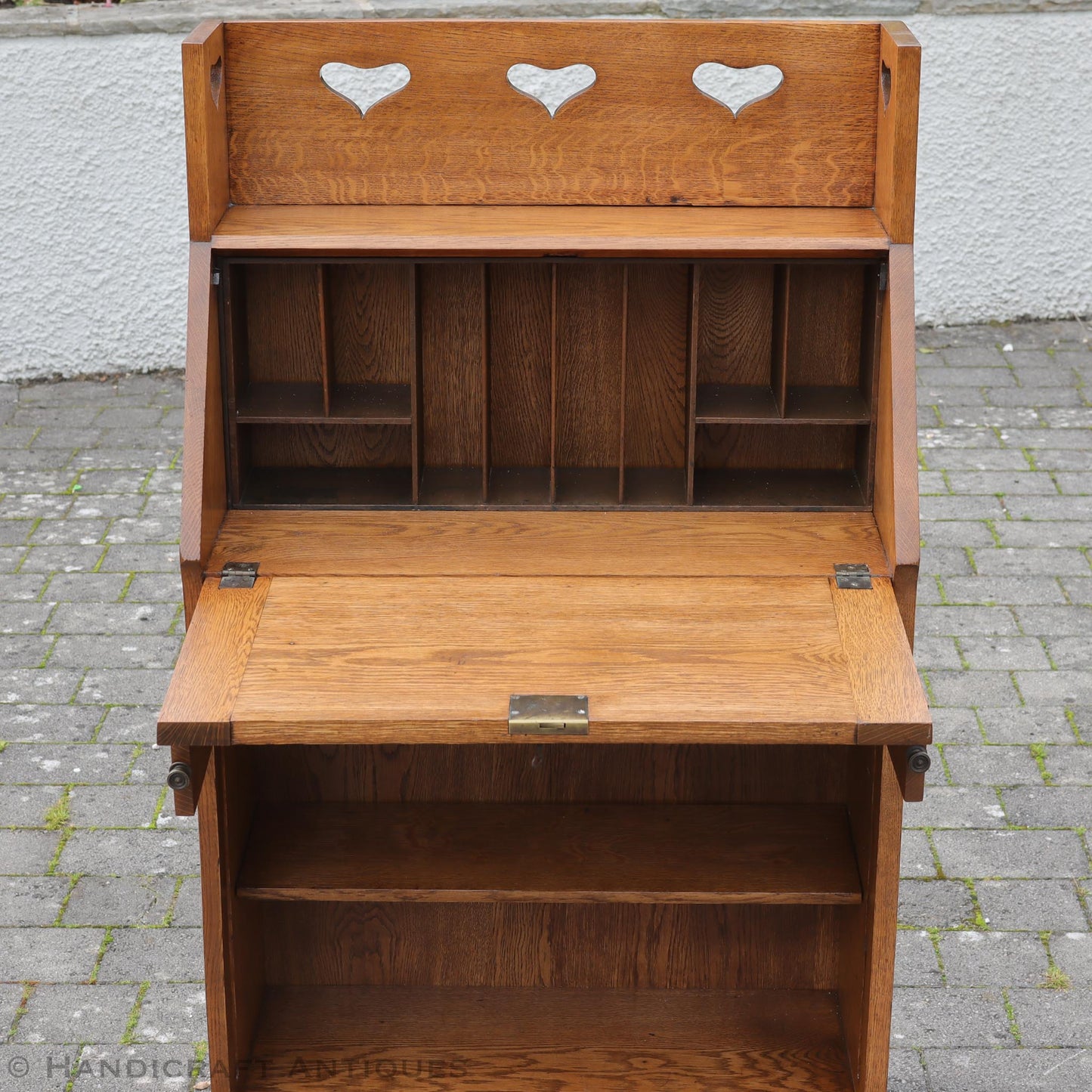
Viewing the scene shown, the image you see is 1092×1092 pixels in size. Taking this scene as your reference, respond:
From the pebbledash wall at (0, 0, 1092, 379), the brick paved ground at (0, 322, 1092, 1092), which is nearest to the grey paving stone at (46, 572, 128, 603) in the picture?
the brick paved ground at (0, 322, 1092, 1092)

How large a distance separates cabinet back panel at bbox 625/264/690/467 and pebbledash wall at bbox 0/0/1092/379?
3633 mm

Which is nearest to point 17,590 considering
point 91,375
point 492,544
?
point 91,375

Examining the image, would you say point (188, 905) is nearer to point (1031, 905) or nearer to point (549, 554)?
point (549, 554)

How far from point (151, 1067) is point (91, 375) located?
12.9 ft

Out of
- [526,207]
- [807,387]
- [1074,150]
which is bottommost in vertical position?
[1074,150]

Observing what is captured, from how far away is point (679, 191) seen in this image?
2707 millimetres

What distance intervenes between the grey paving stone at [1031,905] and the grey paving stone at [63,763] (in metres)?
2.11

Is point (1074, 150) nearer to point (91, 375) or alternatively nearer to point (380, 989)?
point (91, 375)

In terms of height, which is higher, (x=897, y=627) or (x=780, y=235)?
(x=780, y=235)

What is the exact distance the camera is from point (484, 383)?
8.80 feet

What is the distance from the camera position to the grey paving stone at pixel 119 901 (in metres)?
3.42

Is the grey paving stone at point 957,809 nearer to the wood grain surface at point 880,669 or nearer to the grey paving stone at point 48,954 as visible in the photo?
the wood grain surface at point 880,669

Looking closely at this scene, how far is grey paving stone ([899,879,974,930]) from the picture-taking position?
3430 millimetres

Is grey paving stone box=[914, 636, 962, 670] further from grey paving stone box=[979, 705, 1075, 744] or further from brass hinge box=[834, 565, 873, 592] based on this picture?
brass hinge box=[834, 565, 873, 592]
